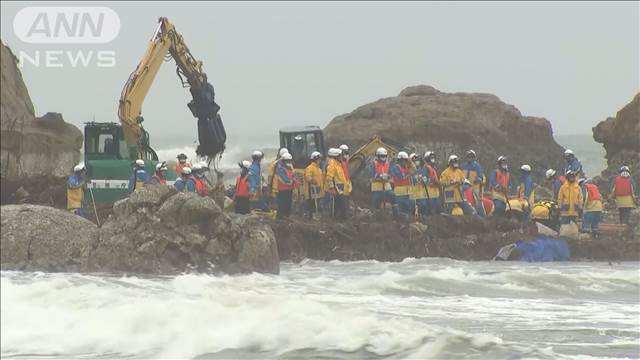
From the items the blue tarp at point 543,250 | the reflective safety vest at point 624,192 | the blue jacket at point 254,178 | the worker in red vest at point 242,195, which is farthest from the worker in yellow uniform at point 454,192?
the worker in red vest at point 242,195

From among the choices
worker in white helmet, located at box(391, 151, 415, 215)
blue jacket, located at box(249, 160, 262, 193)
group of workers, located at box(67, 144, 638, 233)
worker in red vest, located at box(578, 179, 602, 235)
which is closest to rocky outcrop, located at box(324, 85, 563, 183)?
group of workers, located at box(67, 144, 638, 233)

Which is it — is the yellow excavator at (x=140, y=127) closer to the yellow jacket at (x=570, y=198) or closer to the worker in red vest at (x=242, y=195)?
the worker in red vest at (x=242, y=195)

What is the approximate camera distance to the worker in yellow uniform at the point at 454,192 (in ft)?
70.5

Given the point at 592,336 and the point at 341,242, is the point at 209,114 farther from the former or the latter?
the point at 592,336

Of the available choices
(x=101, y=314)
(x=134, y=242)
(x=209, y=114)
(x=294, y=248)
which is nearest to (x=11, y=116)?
(x=209, y=114)

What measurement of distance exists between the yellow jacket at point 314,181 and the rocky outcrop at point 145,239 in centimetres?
561

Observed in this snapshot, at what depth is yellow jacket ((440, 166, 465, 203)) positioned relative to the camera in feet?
70.3

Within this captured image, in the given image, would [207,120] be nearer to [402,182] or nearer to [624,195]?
[402,182]

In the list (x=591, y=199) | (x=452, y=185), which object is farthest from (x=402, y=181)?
(x=591, y=199)

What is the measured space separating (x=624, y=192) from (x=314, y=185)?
7257 millimetres

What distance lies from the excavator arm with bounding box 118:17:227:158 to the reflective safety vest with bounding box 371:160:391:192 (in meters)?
5.76

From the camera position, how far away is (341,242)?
19438 mm

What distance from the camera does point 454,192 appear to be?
71.1 feet

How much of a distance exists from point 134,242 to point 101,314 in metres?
3.94
